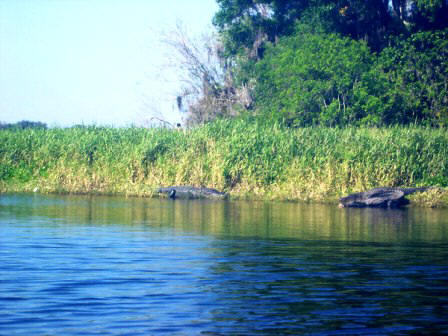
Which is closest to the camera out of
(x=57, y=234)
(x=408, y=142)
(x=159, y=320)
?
(x=159, y=320)

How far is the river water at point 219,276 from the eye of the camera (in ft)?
21.5

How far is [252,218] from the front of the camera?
→ 664 inches

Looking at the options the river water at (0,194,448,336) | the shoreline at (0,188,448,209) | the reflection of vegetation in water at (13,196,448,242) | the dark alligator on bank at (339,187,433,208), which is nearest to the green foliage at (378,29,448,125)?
the shoreline at (0,188,448,209)

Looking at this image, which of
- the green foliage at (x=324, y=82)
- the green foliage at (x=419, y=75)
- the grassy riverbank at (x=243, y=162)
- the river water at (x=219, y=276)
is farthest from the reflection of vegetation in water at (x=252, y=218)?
the green foliage at (x=419, y=75)

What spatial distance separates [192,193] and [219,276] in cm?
1462

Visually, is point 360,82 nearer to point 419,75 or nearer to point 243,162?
point 419,75

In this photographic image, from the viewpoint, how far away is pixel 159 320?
6.56m

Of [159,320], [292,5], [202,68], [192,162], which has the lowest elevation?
[159,320]

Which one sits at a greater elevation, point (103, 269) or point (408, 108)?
point (408, 108)

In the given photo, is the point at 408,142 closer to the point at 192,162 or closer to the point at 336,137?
the point at 336,137

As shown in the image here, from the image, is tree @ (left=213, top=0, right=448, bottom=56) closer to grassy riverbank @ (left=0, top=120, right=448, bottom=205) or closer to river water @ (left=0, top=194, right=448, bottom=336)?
grassy riverbank @ (left=0, top=120, right=448, bottom=205)

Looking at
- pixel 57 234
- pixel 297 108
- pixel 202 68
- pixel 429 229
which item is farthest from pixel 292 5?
pixel 57 234

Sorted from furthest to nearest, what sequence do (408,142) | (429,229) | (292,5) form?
(292,5), (408,142), (429,229)

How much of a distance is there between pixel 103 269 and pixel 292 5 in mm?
32497
